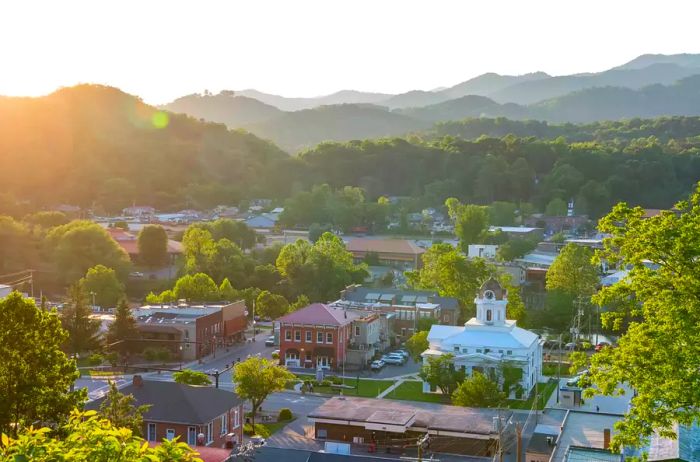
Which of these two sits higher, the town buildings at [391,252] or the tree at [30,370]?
the tree at [30,370]

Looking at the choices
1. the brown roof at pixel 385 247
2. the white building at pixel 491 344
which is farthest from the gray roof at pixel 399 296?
the brown roof at pixel 385 247

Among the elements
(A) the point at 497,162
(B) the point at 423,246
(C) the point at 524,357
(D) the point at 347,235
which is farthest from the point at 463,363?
(A) the point at 497,162

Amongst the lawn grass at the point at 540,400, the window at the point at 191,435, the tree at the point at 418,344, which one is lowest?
the lawn grass at the point at 540,400

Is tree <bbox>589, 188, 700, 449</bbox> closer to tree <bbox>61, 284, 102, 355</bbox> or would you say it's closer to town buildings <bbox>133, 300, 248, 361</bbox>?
town buildings <bbox>133, 300, 248, 361</bbox>

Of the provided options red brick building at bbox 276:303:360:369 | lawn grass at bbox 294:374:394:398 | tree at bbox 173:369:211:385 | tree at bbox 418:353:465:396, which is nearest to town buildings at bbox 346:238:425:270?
red brick building at bbox 276:303:360:369

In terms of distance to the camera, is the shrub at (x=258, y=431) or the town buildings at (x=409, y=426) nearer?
the town buildings at (x=409, y=426)

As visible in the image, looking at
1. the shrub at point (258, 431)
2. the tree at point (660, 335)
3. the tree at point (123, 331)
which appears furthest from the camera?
the tree at point (123, 331)

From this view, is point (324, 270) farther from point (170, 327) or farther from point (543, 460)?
point (543, 460)

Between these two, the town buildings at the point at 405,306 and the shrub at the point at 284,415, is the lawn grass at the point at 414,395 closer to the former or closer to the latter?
the shrub at the point at 284,415
